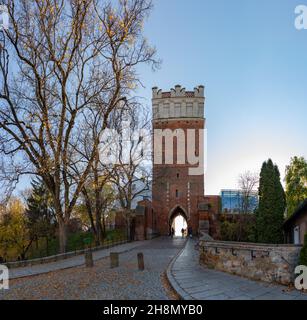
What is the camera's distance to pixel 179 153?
41.1 metres

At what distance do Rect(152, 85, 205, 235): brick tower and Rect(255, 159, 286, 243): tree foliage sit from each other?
1707 centimetres

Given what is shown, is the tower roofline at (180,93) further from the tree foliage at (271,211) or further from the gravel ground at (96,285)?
the gravel ground at (96,285)

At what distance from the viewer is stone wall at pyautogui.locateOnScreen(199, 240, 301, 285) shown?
8102mm

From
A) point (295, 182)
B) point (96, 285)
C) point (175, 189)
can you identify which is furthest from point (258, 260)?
point (175, 189)

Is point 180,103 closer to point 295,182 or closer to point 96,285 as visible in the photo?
point 295,182

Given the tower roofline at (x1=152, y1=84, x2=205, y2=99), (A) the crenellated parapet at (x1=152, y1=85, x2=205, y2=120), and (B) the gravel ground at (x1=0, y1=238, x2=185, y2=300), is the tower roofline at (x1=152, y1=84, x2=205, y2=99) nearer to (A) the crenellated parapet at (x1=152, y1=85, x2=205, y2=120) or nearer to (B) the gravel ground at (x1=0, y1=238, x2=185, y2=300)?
(A) the crenellated parapet at (x1=152, y1=85, x2=205, y2=120)

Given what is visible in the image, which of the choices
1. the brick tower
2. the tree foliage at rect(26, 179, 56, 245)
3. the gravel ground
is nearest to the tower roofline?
the brick tower

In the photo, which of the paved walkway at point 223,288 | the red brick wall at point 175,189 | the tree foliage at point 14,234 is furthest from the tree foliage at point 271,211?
the tree foliage at point 14,234

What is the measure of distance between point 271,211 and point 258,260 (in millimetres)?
14302

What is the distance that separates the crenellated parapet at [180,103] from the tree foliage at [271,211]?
756 inches

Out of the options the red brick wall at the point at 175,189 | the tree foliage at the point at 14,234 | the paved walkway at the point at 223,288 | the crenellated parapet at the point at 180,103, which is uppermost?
the crenellated parapet at the point at 180,103

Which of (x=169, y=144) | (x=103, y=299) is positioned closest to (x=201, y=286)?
(x=103, y=299)

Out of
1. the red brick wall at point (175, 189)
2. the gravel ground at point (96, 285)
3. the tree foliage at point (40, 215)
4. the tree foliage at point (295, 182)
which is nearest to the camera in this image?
the gravel ground at point (96, 285)

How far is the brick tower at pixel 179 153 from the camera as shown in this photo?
39.9 meters
